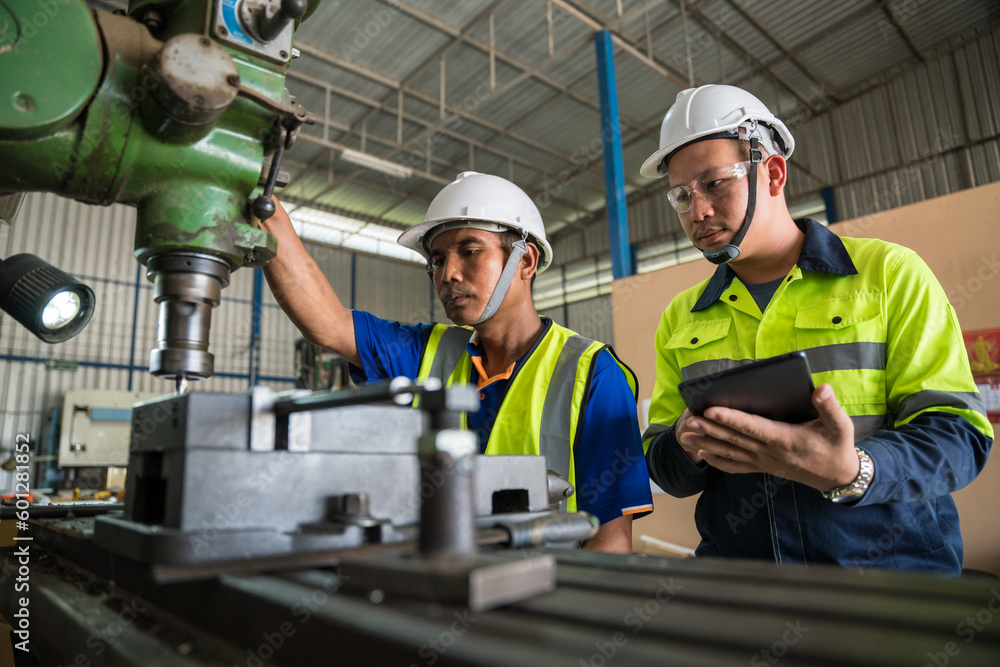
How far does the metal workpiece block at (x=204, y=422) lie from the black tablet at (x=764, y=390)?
2.23 feet

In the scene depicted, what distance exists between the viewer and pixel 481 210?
170 centimetres

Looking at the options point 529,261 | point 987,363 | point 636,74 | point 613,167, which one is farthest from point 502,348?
point 636,74


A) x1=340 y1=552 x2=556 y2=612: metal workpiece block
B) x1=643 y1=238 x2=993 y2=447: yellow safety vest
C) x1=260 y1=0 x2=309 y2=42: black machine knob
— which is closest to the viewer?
x1=340 y1=552 x2=556 y2=612: metal workpiece block

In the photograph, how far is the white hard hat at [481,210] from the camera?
5.58 ft

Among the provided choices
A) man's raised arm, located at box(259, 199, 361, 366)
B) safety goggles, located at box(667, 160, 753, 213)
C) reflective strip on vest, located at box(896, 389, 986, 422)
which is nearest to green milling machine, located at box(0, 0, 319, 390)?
man's raised arm, located at box(259, 199, 361, 366)

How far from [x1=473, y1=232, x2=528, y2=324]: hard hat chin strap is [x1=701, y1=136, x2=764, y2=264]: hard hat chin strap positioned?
499mm

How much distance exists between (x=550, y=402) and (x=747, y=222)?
0.61 m

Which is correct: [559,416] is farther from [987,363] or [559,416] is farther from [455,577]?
[987,363]

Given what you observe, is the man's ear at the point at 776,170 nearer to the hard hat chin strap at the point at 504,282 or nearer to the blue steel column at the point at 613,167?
the hard hat chin strap at the point at 504,282

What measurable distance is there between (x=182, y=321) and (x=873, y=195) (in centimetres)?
985

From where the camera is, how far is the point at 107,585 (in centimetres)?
77

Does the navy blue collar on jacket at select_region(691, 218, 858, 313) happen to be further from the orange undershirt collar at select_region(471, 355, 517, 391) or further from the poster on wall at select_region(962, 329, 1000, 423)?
the poster on wall at select_region(962, 329, 1000, 423)

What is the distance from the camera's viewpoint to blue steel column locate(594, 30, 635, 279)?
166 inches

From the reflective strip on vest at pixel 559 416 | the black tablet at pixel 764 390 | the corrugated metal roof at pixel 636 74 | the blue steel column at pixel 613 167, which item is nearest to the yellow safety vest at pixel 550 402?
the reflective strip on vest at pixel 559 416
